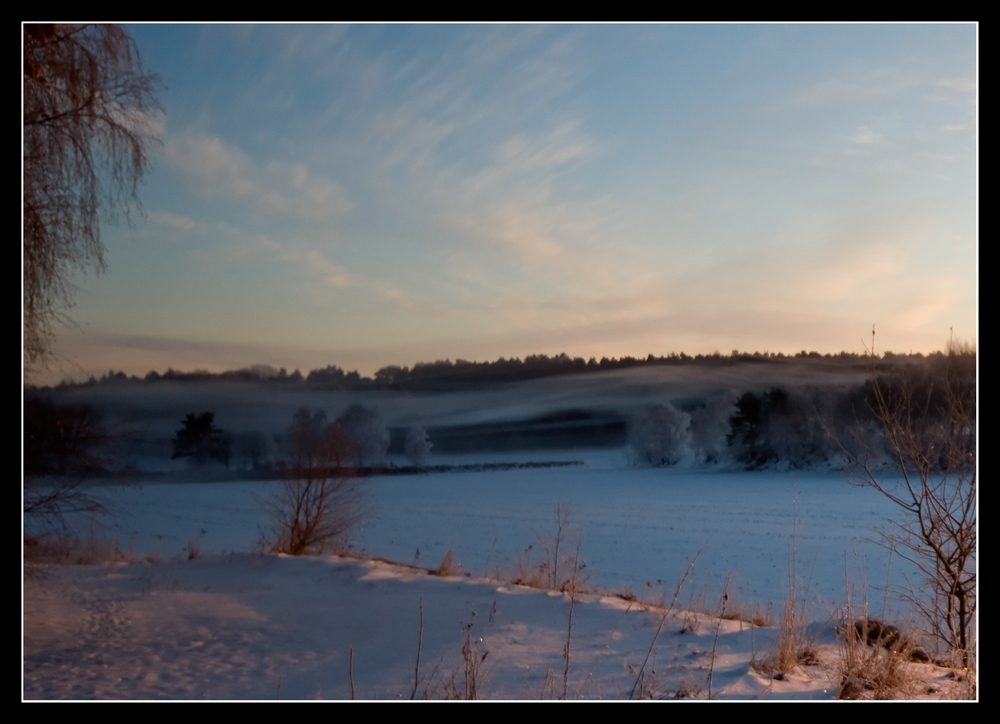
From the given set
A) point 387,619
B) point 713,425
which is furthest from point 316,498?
point 713,425

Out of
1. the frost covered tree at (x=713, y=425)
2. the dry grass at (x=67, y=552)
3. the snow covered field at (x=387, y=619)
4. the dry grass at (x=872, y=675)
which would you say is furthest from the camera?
the frost covered tree at (x=713, y=425)

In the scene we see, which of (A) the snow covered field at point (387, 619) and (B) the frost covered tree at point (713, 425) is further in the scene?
(B) the frost covered tree at point (713, 425)

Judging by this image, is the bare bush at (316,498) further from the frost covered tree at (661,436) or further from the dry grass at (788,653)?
the frost covered tree at (661,436)

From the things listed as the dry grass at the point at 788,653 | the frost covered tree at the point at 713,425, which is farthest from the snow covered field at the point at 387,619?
the frost covered tree at the point at 713,425

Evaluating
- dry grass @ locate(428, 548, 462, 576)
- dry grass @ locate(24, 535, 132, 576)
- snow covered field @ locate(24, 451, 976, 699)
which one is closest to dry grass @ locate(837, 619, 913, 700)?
snow covered field @ locate(24, 451, 976, 699)

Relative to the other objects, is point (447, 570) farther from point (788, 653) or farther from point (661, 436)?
point (661, 436)

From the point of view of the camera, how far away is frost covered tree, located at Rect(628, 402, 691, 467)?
31438mm

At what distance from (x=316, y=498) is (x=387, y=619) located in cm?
552

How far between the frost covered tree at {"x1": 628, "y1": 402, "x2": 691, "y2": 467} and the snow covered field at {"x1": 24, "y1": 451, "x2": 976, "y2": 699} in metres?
14.8

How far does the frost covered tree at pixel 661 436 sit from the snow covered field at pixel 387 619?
14.8 m

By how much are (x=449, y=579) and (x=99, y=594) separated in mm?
4281

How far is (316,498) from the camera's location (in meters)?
12.1

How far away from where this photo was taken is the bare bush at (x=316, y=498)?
1190cm

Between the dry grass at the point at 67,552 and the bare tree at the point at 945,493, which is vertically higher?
the bare tree at the point at 945,493
